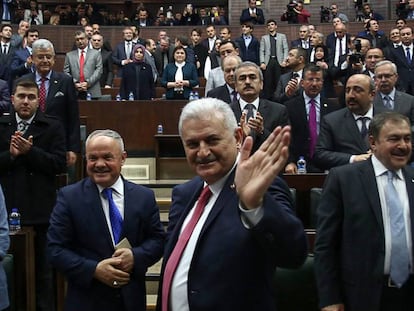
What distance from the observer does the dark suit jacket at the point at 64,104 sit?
4547 millimetres

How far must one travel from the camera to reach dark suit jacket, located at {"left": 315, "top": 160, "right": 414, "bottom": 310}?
2451 millimetres

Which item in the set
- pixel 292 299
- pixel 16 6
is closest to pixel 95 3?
pixel 16 6

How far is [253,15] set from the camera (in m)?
12.8

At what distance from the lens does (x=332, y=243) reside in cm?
252

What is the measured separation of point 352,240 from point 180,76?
17.1ft

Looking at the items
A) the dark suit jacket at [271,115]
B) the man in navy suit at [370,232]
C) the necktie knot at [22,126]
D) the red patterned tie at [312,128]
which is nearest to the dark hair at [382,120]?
the man in navy suit at [370,232]

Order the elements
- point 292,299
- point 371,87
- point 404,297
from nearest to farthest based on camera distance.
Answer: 1. point 404,297
2. point 292,299
3. point 371,87

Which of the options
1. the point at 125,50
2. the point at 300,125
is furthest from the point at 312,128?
the point at 125,50

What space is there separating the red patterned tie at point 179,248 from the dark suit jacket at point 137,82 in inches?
238

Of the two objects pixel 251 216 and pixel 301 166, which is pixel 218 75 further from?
pixel 251 216

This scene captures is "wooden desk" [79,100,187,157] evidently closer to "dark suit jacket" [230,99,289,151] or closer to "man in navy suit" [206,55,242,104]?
"man in navy suit" [206,55,242,104]

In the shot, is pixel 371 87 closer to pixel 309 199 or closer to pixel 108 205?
pixel 309 199

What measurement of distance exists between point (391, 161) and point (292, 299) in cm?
86

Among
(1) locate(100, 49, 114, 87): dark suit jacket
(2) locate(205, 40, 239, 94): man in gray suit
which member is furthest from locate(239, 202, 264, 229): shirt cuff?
(1) locate(100, 49, 114, 87): dark suit jacket
